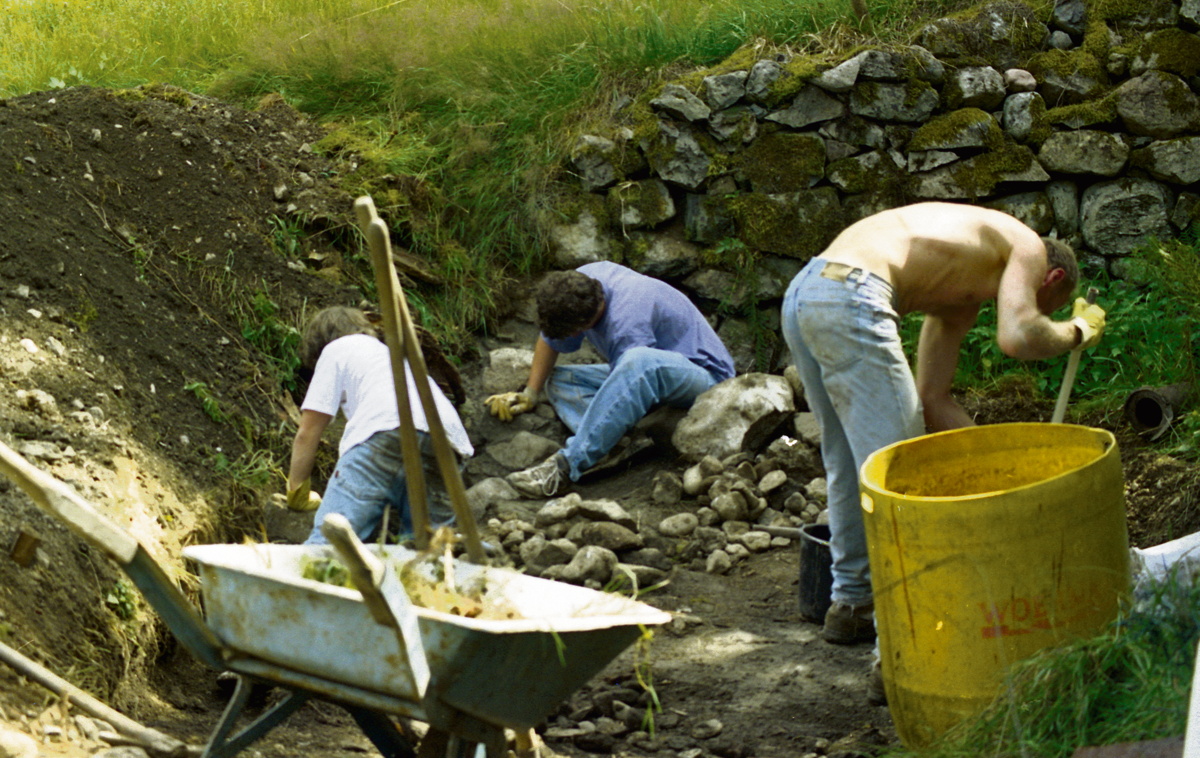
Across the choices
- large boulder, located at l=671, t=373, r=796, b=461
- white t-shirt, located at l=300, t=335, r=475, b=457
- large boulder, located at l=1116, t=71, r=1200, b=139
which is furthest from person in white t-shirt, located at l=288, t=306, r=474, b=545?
large boulder, located at l=1116, t=71, r=1200, b=139

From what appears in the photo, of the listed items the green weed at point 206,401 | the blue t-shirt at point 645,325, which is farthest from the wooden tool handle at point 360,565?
the blue t-shirt at point 645,325

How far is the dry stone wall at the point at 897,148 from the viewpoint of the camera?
5547 millimetres

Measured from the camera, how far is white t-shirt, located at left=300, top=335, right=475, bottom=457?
370 centimetres

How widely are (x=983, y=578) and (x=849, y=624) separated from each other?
1.17m

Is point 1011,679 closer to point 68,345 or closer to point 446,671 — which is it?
point 446,671

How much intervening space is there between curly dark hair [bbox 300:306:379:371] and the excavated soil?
634 mm

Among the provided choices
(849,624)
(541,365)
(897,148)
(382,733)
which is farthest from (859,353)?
(897,148)

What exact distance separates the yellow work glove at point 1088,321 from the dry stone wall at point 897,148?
8.54ft

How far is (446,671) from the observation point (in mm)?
1988

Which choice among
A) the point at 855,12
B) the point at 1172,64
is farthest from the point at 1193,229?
the point at 855,12

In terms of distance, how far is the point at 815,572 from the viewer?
381cm

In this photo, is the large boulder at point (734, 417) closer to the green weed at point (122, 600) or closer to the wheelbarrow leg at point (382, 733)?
the green weed at point (122, 600)

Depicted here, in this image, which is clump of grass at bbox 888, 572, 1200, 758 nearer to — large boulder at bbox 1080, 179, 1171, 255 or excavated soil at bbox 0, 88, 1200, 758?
excavated soil at bbox 0, 88, 1200, 758

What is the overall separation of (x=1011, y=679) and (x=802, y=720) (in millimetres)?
916
